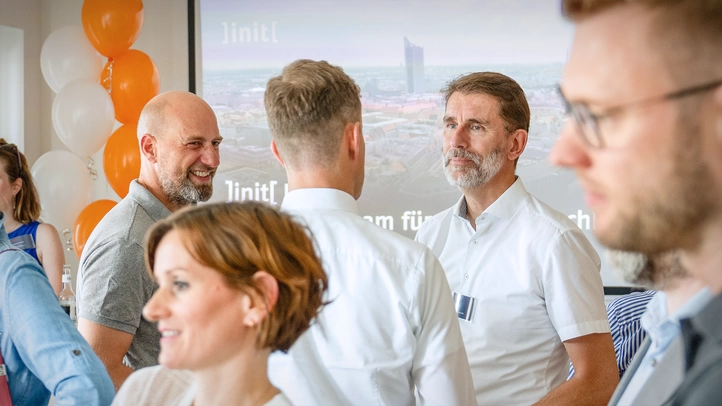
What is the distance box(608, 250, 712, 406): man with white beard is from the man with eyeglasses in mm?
81

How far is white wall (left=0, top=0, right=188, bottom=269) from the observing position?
4809 mm

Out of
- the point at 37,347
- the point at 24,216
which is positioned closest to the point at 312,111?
the point at 37,347

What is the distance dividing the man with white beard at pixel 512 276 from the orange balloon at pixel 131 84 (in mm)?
2289

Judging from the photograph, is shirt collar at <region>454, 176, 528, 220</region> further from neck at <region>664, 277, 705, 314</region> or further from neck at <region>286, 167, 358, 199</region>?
neck at <region>664, 277, 705, 314</region>

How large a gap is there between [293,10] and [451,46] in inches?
41.5

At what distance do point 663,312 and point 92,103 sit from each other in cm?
352

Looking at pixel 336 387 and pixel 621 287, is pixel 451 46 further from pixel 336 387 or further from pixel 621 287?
pixel 336 387

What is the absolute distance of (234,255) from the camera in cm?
107

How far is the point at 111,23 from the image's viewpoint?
3.92 metres

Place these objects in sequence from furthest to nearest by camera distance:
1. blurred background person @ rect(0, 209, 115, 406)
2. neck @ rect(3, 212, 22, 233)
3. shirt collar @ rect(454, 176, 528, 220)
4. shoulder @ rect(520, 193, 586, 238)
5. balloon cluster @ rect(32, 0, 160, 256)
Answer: balloon cluster @ rect(32, 0, 160, 256) → neck @ rect(3, 212, 22, 233) → shirt collar @ rect(454, 176, 528, 220) → shoulder @ rect(520, 193, 586, 238) → blurred background person @ rect(0, 209, 115, 406)

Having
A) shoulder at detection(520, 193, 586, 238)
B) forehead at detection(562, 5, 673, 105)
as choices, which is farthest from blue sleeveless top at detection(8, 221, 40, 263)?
forehead at detection(562, 5, 673, 105)

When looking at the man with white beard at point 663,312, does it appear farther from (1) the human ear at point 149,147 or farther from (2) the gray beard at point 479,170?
(1) the human ear at point 149,147

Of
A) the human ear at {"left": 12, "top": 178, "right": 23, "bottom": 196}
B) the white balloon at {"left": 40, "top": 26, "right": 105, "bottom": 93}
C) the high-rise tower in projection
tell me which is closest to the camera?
the human ear at {"left": 12, "top": 178, "right": 23, "bottom": 196}

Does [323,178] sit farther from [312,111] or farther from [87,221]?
[87,221]
